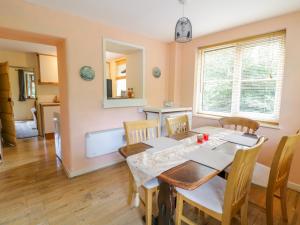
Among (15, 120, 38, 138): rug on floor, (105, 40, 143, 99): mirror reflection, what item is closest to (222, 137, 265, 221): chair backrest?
(105, 40, 143, 99): mirror reflection

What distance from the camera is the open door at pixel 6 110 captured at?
3.54 meters

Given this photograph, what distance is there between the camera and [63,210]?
1.76m

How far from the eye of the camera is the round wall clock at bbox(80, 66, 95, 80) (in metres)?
2.35

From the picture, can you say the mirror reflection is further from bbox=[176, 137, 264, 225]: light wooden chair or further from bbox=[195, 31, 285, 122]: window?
bbox=[176, 137, 264, 225]: light wooden chair

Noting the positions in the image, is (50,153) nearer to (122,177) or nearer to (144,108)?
(122,177)

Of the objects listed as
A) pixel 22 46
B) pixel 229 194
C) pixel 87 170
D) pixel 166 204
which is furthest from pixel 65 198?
pixel 22 46

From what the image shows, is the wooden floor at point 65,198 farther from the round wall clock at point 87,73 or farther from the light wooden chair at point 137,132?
the round wall clock at point 87,73

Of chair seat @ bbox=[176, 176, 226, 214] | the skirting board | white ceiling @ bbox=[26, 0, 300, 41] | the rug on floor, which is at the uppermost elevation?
white ceiling @ bbox=[26, 0, 300, 41]

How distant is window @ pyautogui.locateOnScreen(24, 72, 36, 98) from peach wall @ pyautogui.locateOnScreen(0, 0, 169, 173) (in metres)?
3.50

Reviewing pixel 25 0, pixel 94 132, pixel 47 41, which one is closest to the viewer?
pixel 25 0

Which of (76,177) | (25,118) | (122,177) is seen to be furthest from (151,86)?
(25,118)

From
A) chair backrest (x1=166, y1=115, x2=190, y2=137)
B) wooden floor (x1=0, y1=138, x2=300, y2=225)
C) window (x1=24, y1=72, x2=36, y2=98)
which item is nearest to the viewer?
wooden floor (x1=0, y1=138, x2=300, y2=225)

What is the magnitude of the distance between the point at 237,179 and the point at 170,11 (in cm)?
205

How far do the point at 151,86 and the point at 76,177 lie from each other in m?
2.00
